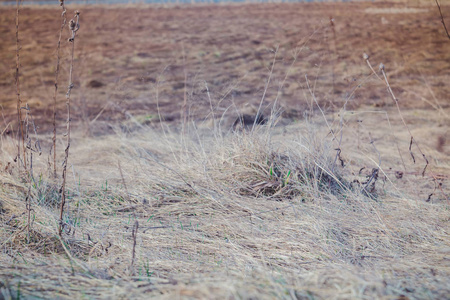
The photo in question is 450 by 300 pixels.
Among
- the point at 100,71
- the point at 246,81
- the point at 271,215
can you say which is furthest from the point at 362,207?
the point at 100,71

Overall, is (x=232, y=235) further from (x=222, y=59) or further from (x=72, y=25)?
(x=222, y=59)

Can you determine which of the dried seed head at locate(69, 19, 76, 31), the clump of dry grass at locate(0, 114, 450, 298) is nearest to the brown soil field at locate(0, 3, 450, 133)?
the clump of dry grass at locate(0, 114, 450, 298)

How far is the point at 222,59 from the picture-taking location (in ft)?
35.8

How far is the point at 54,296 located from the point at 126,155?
2350 mm

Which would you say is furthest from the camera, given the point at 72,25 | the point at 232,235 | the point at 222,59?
the point at 222,59

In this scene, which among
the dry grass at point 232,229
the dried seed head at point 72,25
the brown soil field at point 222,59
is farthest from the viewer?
the brown soil field at point 222,59

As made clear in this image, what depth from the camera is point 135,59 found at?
1087cm

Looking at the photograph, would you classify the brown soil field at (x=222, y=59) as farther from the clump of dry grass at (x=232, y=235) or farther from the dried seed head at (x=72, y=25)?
the dried seed head at (x=72, y=25)

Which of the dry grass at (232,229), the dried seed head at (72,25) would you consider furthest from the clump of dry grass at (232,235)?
the dried seed head at (72,25)

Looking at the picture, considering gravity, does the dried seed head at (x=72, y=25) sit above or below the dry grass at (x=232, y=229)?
above

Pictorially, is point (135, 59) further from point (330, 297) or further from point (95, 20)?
point (330, 297)

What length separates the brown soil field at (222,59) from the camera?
640cm

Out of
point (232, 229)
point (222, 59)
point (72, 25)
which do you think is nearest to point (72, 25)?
point (72, 25)

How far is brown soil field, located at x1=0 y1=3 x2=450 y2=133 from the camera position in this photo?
6402mm
